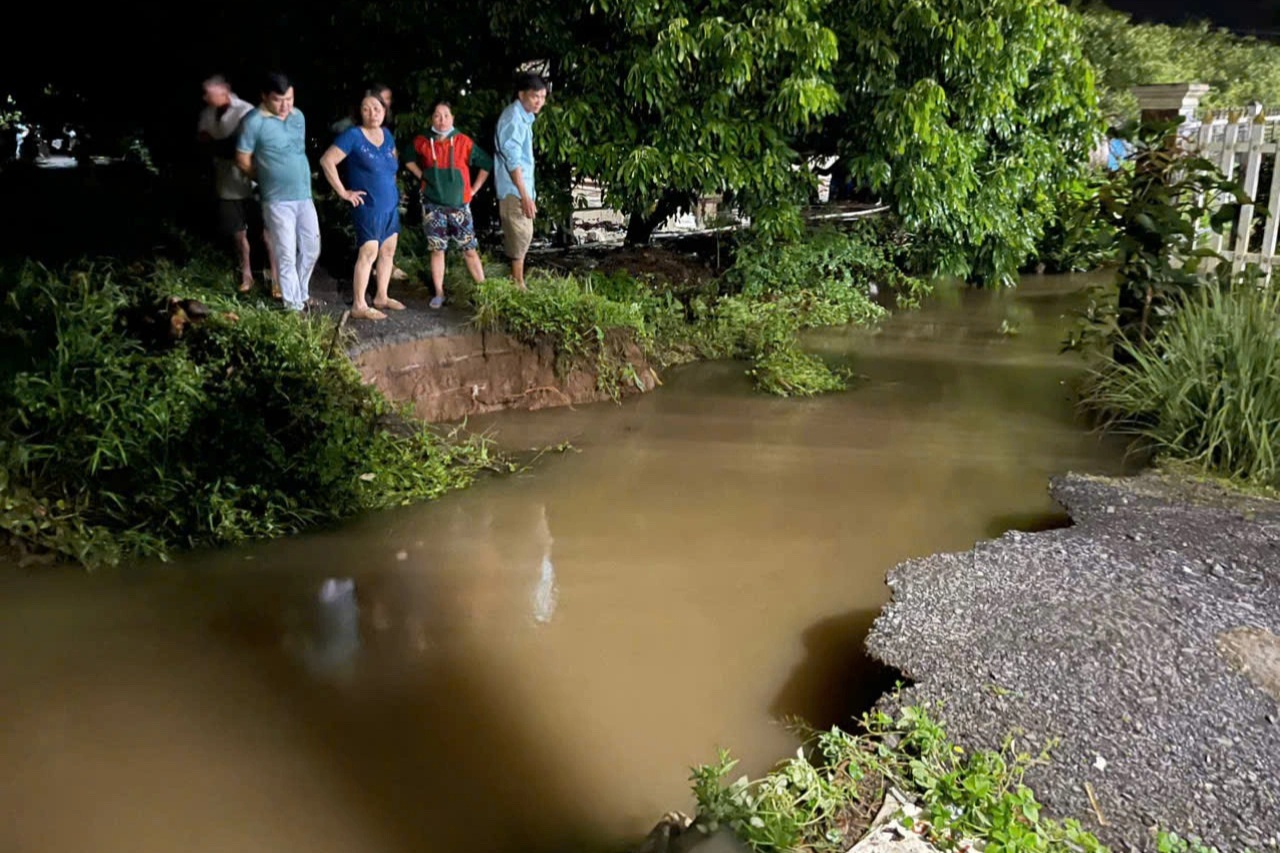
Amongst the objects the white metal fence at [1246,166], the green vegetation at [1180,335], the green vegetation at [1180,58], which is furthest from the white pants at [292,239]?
the green vegetation at [1180,58]

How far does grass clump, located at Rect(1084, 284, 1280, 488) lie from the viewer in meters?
5.34

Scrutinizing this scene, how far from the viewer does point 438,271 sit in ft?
23.9

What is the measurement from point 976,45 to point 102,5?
325 inches

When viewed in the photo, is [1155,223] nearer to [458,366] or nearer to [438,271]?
[458,366]

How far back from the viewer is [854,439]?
6.46 metres

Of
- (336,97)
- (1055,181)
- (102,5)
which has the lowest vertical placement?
(1055,181)

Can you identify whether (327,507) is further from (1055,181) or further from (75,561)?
(1055,181)

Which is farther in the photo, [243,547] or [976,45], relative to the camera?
[976,45]

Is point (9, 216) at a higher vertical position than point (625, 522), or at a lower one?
higher

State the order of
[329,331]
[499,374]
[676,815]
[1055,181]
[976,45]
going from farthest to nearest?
[1055,181] → [976,45] → [499,374] → [329,331] → [676,815]

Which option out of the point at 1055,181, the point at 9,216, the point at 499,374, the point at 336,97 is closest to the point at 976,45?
the point at 1055,181

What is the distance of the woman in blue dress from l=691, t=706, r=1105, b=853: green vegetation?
475 cm

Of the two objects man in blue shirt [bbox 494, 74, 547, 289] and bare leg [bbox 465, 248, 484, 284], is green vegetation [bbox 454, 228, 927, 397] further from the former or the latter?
man in blue shirt [bbox 494, 74, 547, 289]

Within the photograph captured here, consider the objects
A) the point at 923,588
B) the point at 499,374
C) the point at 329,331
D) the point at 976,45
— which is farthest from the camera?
the point at 976,45
